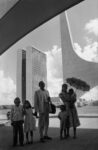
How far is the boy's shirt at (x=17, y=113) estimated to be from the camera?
3301mm

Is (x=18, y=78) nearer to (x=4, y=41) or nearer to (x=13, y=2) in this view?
(x=4, y=41)

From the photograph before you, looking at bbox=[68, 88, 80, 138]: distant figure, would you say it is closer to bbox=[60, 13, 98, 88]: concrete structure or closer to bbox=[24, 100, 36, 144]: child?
bbox=[24, 100, 36, 144]: child

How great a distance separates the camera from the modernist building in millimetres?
18688

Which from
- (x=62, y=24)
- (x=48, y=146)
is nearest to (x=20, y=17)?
(x=48, y=146)

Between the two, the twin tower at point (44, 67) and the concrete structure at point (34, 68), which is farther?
the twin tower at point (44, 67)

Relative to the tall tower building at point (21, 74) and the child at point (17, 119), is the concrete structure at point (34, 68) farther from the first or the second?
the child at point (17, 119)

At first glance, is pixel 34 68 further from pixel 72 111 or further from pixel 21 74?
pixel 72 111

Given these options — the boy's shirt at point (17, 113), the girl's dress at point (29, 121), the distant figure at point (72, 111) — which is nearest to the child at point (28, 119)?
the girl's dress at point (29, 121)

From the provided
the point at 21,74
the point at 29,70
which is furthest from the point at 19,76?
the point at 29,70

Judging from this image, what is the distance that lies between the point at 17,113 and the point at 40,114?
35 cm

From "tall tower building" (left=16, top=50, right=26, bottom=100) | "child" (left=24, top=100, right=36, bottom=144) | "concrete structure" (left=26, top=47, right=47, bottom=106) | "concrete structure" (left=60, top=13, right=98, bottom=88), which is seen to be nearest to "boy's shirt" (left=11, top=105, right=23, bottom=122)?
"child" (left=24, top=100, right=36, bottom=144)

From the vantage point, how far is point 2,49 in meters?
5.50

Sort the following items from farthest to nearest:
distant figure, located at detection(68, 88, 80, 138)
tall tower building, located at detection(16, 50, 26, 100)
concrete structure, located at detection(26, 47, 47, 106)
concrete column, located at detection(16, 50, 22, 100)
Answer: tall tower building, located at detection(16, 50, 26, 100), concrete column, located at detection(16, 50, 22, 100), concrete structure, located at detection(26, 47, 47, 106), distant figure, located at detection(68, 88, 80, 138)

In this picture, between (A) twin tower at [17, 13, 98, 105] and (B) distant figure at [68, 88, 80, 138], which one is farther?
(A) twin tower at [17, 13, 98, 105]
